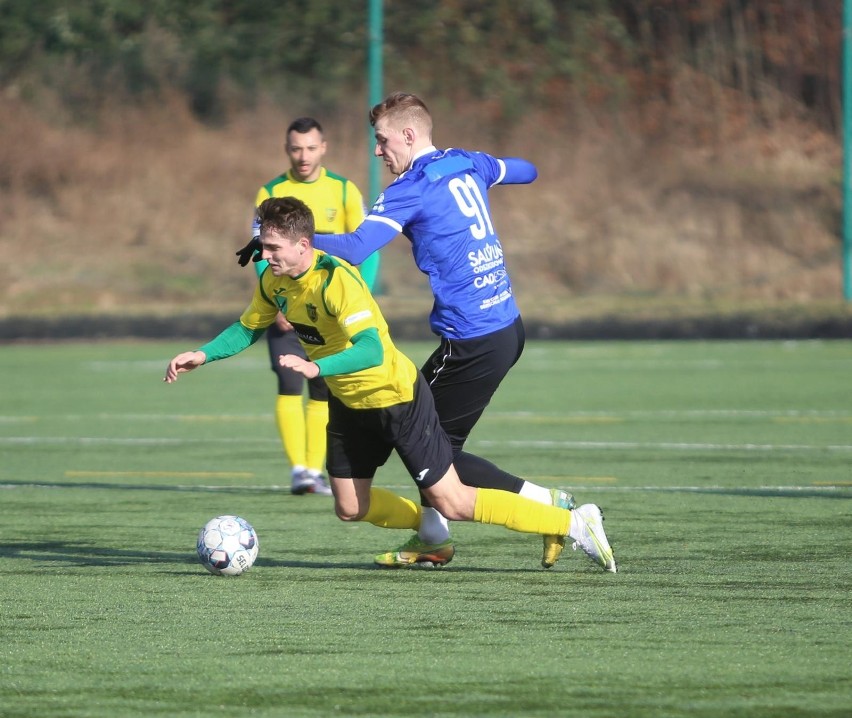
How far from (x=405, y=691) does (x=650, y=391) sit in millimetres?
9403

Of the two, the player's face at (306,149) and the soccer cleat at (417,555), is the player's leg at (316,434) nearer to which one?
the player's face at (306,149)

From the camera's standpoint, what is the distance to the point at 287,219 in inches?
215

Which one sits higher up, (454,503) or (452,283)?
(452,283)

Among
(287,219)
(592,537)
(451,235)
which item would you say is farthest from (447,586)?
(287,219)

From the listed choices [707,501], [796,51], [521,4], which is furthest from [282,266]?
[521,4]

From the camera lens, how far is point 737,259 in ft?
77.5

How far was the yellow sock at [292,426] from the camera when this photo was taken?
8.50 m

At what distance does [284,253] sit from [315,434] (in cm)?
294

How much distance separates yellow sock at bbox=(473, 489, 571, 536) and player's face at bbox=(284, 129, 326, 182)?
3.09 m

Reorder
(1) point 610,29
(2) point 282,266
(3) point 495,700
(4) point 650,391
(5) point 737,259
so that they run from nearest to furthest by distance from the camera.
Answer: (3) point 495,700 < (2) point 282,266 < (4) point 650,391 < (5) point 737,259 < (1) point 610,29

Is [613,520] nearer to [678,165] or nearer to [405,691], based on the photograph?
[405,691]

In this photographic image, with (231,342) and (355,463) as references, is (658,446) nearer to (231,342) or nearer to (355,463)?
(355,463)

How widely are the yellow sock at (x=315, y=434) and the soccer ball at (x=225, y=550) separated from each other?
2.35 metres

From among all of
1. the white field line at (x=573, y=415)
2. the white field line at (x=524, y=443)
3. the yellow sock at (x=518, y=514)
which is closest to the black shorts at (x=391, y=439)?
the yellow sock at (x=518, y=514)
